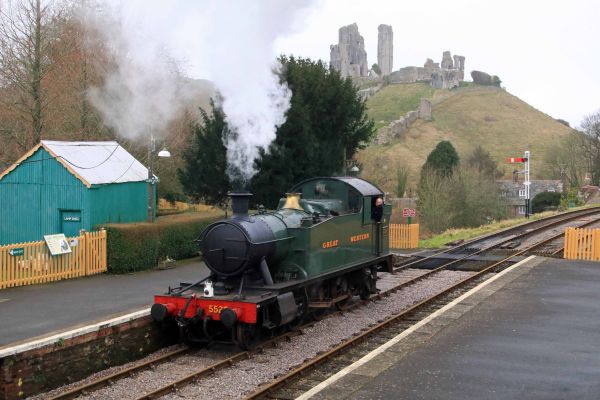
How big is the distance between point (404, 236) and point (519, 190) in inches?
1089

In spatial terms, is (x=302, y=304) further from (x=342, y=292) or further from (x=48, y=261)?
(x=48, y=261)

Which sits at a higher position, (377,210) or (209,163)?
(209,163)

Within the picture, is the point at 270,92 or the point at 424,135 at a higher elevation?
the point at 424,135

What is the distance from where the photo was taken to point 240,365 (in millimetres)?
9453

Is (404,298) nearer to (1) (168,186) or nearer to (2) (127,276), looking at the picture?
(2) (127,276)

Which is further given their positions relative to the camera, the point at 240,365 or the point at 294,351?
the point at 294,351

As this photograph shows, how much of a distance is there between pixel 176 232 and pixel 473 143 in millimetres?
72971

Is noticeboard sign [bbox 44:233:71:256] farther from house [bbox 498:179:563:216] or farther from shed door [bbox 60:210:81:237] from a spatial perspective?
house [bbox 498:179:563:216]

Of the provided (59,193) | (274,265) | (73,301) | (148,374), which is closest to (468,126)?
(59,193)

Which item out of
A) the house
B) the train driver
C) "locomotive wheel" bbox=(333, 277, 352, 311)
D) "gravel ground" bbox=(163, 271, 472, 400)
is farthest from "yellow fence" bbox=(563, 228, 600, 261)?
the house

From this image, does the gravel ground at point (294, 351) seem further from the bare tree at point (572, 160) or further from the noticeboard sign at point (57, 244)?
the bare tree at point (572, 160)

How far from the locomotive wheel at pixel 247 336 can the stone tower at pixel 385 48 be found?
143 metres

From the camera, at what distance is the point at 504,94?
11250 centimetres

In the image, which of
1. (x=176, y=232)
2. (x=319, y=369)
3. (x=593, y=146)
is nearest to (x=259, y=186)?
(x=176, y=232)
